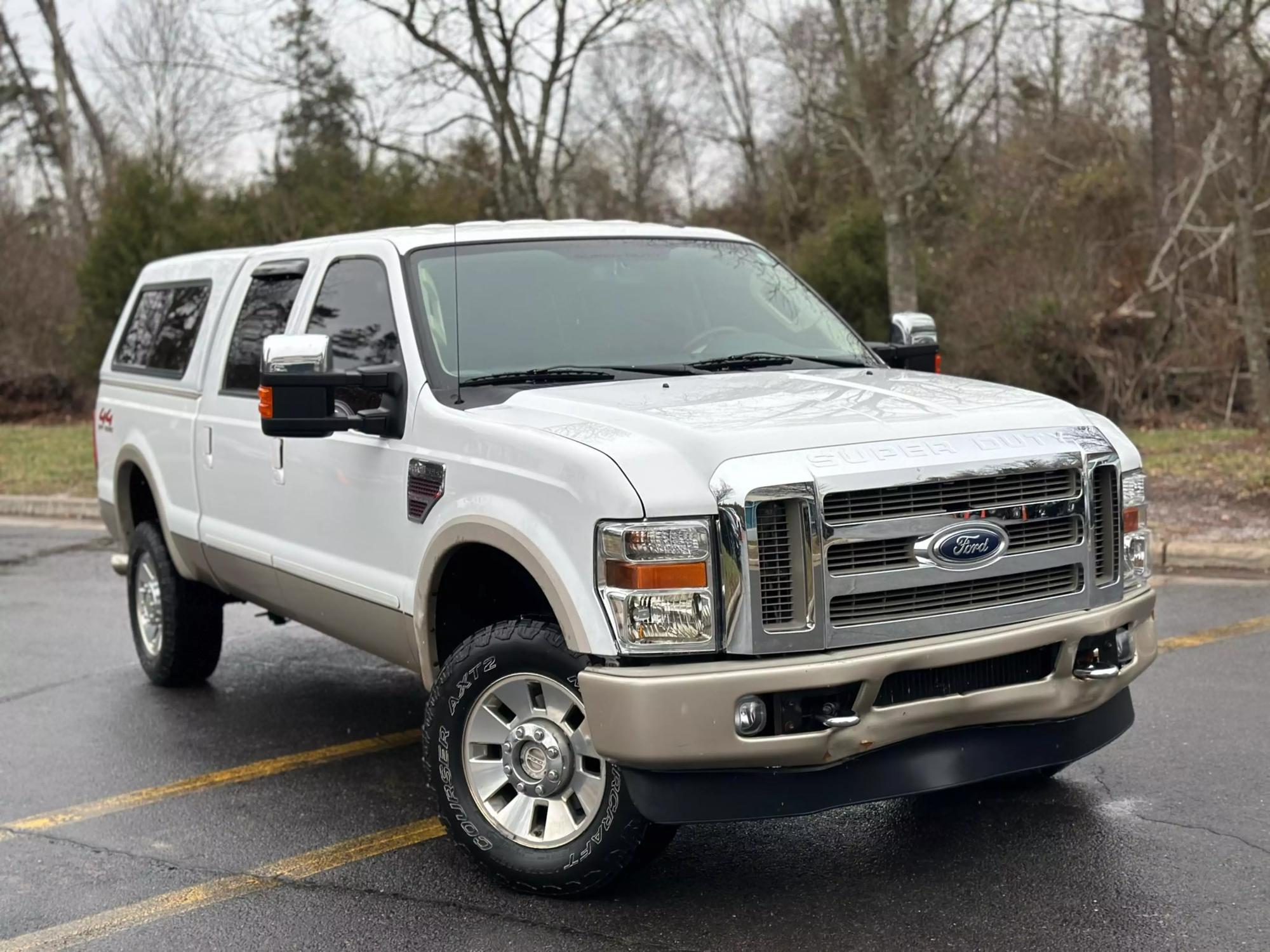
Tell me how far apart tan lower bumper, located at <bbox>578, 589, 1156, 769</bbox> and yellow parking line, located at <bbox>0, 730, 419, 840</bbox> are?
232 centimetres

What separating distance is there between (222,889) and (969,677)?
2.36 meters

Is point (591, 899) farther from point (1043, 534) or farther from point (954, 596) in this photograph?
point (1043, 534)

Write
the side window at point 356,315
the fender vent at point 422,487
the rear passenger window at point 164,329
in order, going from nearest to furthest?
the fender vent at point 422,487
the side window at point 356,315
the rear passenger window at point 164,329

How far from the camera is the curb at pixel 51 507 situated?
46.1 ft

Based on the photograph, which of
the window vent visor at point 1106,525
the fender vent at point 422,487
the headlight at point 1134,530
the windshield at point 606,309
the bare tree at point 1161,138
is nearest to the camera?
the window vent visor at point 1106,525

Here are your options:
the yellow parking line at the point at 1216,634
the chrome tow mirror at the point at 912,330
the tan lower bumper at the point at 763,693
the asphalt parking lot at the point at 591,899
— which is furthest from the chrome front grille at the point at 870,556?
the yellow parking line at the point at 1216,634

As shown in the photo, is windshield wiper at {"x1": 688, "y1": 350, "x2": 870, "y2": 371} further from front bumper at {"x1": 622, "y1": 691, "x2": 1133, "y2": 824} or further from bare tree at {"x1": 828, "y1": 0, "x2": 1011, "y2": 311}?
bare tree at {"x1": 828, "y1": 0, "x2": 1011, "y2": 311}

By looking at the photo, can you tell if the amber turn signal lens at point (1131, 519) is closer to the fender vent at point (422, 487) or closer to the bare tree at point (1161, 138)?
the fender vent at point (422, 487)

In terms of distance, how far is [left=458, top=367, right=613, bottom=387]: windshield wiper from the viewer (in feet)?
16.4

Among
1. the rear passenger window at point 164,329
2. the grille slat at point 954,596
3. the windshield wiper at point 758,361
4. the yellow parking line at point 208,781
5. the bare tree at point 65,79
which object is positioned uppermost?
the bare tree at point 65,79

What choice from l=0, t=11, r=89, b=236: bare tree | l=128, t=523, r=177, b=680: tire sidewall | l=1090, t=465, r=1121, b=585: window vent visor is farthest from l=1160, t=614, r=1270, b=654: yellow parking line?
l=0, t=11, r=89, b=236: bare tree

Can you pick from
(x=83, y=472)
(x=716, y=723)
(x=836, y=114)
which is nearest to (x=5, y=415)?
(x=83, y=472)

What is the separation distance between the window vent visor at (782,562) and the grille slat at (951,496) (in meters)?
0.10

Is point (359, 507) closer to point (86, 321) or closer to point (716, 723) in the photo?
point (716, 723)
